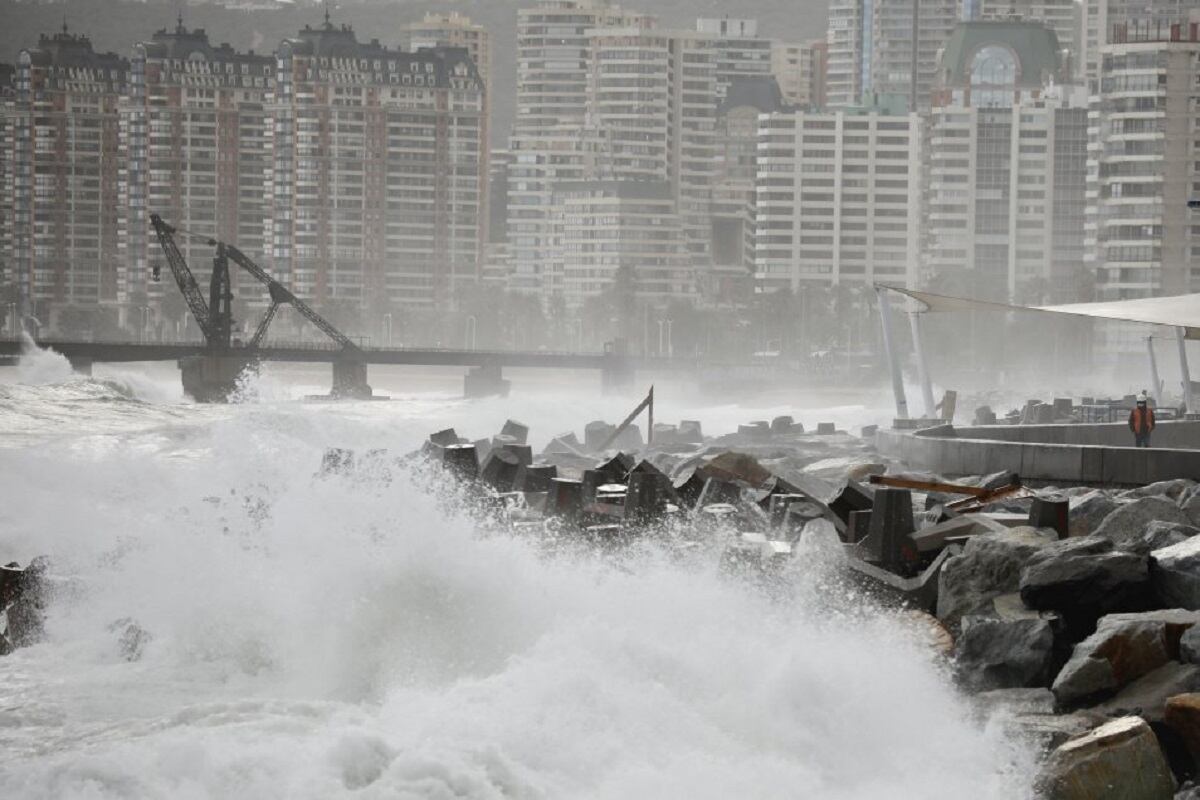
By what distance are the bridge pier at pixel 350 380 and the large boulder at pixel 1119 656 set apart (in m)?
113

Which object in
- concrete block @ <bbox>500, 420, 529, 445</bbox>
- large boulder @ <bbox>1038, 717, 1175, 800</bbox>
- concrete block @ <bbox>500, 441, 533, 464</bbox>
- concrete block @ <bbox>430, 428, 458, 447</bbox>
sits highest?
concrete block @ <bbox>500, 441, 533, 464</bbox>

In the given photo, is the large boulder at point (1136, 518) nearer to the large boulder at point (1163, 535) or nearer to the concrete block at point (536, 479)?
the large boulder at point (1163, 535)

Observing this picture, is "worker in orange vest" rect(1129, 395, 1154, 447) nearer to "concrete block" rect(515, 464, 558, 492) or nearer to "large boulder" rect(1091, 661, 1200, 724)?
"concrete block" rect(515, 464, 558, 492)

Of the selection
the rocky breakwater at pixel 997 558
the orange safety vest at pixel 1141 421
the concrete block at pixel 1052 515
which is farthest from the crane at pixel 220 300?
the concrete block at pixel 1052 515

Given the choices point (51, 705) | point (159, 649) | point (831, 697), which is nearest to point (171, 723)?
point (51, 705)

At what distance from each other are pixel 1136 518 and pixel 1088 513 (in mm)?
1332

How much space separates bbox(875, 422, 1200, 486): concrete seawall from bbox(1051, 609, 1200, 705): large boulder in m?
10.2

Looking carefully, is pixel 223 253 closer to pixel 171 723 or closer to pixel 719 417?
pixel 719 417

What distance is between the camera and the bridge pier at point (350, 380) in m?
125

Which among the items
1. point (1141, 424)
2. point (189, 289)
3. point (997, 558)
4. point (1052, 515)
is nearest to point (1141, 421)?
point (1141, 424)

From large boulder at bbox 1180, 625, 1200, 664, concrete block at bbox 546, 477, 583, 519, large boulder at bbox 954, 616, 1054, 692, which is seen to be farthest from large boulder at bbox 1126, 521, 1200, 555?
concrete block at bbox 546, 477, 583, 519

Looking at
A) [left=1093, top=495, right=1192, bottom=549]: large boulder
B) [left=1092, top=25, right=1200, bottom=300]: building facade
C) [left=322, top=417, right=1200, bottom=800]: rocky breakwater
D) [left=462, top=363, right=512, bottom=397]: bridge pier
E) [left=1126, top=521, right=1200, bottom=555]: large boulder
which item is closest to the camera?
[left=322, top=417, right=1200, bottom=800]: rocky breakwater

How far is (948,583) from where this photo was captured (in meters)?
15.9

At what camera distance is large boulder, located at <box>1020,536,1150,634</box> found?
14844 mm
